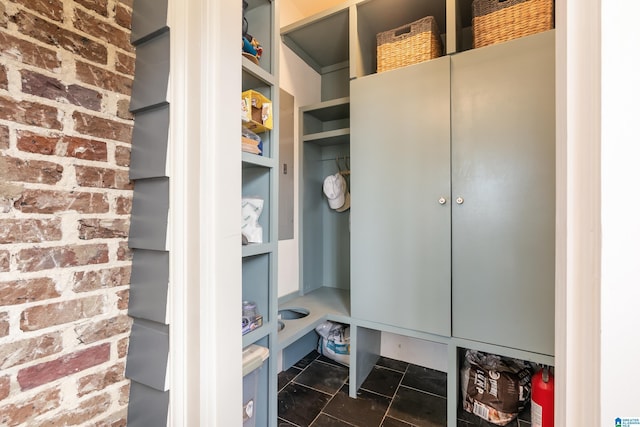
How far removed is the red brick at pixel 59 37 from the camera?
2.10 ft

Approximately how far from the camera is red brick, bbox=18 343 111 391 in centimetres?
65

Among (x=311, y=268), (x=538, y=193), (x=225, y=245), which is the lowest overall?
(x=311, y=268)

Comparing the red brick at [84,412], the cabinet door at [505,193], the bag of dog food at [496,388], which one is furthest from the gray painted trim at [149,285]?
the bag of dog food at [496,388]

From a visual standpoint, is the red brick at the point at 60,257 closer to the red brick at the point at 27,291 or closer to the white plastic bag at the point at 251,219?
the red brick at the point at 27,291

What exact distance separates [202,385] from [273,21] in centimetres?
138

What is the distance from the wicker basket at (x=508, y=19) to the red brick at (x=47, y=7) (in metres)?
1.69

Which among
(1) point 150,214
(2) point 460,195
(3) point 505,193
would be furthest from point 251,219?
(3) point 505,193

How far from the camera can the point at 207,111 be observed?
0.72 m

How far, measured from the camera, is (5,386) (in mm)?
615

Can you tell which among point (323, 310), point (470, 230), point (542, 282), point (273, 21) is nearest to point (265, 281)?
point (323, 310)

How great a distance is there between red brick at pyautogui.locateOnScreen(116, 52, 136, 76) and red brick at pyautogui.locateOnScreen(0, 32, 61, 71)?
15 centimetres

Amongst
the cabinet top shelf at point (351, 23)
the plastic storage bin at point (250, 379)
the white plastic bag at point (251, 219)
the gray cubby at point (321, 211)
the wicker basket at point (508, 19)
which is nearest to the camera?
the plastic storage bin at point (250, 379)

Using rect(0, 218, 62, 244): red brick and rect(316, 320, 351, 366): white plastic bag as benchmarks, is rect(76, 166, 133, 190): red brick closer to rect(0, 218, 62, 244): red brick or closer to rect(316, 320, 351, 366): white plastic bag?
rect(0, 218, 62, 244): red brick
